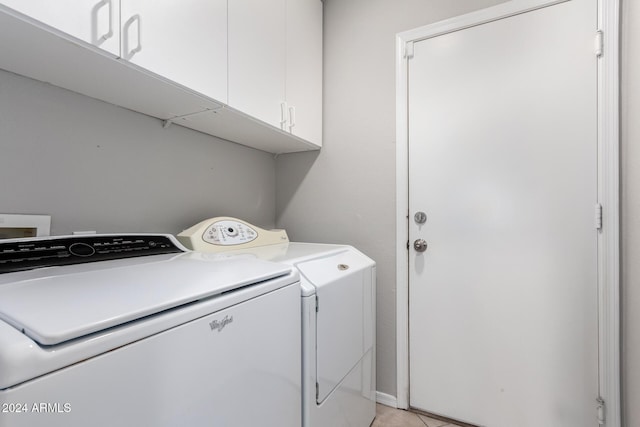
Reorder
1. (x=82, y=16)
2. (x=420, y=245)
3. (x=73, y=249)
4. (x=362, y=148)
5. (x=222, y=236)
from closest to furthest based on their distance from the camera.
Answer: (x=82, y=16)
(x=73, y=249)
(x=222, y=236)
(x=420, y=245)
(x=362, y=148)

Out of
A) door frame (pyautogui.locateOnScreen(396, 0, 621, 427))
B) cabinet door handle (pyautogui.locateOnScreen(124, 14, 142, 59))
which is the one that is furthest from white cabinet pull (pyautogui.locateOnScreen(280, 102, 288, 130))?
door frame (pyautogui.locateOnScreen(396, 0, 621, 427))

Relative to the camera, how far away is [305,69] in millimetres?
1716

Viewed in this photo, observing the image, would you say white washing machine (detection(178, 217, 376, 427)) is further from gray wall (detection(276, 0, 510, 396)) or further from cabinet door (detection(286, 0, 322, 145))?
cabinet door (detection(286, 0, 322, 145))

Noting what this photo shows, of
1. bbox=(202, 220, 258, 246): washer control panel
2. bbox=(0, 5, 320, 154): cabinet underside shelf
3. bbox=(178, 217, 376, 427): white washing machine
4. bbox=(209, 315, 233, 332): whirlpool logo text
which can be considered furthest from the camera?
bbox=(202, 220, 258, 246): washer control panel

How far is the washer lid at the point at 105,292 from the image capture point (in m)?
0.43

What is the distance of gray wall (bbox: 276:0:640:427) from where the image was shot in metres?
1.71

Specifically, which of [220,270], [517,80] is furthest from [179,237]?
[517,80]

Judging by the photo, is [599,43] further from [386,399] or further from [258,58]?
[386,399]

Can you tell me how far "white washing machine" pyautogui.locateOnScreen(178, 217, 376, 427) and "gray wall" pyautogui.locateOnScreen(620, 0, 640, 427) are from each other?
3.57ft

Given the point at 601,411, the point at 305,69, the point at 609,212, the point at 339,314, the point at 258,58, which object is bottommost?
the point at 601,411

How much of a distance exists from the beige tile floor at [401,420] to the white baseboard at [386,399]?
29 millimetres

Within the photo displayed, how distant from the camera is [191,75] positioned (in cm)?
103

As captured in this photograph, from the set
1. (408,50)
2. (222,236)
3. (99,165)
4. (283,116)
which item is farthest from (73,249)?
(408,50)

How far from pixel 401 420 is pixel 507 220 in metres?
1.21
